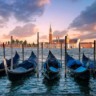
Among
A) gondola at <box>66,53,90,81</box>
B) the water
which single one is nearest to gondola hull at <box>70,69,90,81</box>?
gondola at <box>66,53,90,81</box>

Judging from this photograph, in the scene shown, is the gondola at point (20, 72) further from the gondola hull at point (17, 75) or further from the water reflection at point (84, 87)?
the water reflection at point (84, 87)

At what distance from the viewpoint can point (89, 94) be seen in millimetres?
20828

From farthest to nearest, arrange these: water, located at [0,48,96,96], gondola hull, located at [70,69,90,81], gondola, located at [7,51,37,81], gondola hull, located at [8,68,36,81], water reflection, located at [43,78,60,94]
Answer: gondola hull, located at [70,69,90,81]
gondola, located at [7,51,37,81]
gondola hull, located at [8,68,36,81]
water reflection, located at [43,78,60,94]
water, located at [0,48,96,96]

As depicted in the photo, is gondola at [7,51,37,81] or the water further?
gondola at [7,51,37,81]

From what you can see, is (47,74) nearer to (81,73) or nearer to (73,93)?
(81,73)

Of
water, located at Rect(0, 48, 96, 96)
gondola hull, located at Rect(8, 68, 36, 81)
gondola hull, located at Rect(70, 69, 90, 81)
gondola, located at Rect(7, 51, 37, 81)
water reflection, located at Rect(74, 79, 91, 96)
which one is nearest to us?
water, located at Rect(0, 48, 96, 96)

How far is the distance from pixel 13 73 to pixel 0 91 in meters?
2.30

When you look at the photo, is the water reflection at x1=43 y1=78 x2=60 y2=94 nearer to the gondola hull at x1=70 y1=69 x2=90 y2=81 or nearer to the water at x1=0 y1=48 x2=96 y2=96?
the water at x1=0 y1=48 x2=96 y2=96

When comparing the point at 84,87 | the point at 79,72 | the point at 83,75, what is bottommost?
the point at 84,87

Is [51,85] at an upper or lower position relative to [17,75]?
lower

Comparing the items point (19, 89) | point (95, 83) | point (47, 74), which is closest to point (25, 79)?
point (47, 74)

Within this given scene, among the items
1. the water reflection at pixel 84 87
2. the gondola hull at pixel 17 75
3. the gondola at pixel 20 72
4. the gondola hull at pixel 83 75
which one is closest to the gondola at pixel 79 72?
the gondola hull at pixel 83 75

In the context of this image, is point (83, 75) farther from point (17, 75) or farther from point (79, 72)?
point (17, 75)

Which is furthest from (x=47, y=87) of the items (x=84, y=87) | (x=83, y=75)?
(x=83, y=75)
